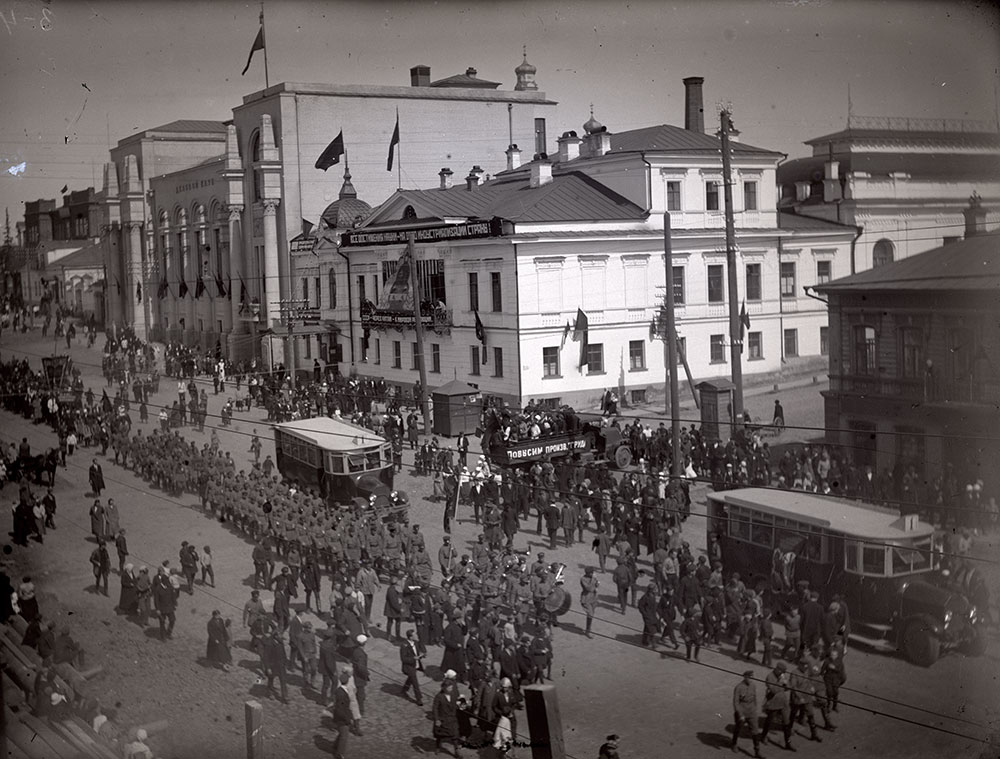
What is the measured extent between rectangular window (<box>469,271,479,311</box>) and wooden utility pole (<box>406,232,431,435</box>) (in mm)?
893

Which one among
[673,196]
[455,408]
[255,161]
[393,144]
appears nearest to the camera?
[673,196]

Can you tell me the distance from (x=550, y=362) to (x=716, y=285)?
2.94m

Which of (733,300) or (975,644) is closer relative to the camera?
(975,644)

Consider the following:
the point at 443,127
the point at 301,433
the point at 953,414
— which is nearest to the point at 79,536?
the point at 301,433

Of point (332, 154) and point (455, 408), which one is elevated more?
point (332, 154)

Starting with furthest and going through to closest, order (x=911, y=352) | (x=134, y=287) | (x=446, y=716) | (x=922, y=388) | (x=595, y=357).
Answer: (x=134, y=287) → (x=595, y=357) → (x=911, y=352) → (x=922, y=388) → (x=446, y=716)

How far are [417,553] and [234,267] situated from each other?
7.64 metres

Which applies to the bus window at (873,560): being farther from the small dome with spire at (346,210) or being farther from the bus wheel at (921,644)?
the small dome with spire at (346,210)

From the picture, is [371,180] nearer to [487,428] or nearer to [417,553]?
[487,428]

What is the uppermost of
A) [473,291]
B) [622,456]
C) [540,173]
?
[540,173]

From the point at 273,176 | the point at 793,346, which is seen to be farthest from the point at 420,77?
the point at 793,346

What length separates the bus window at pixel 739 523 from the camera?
14023 millimetres

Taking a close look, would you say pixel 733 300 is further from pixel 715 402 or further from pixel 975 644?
pixel 975 644

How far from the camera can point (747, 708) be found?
10555mm
